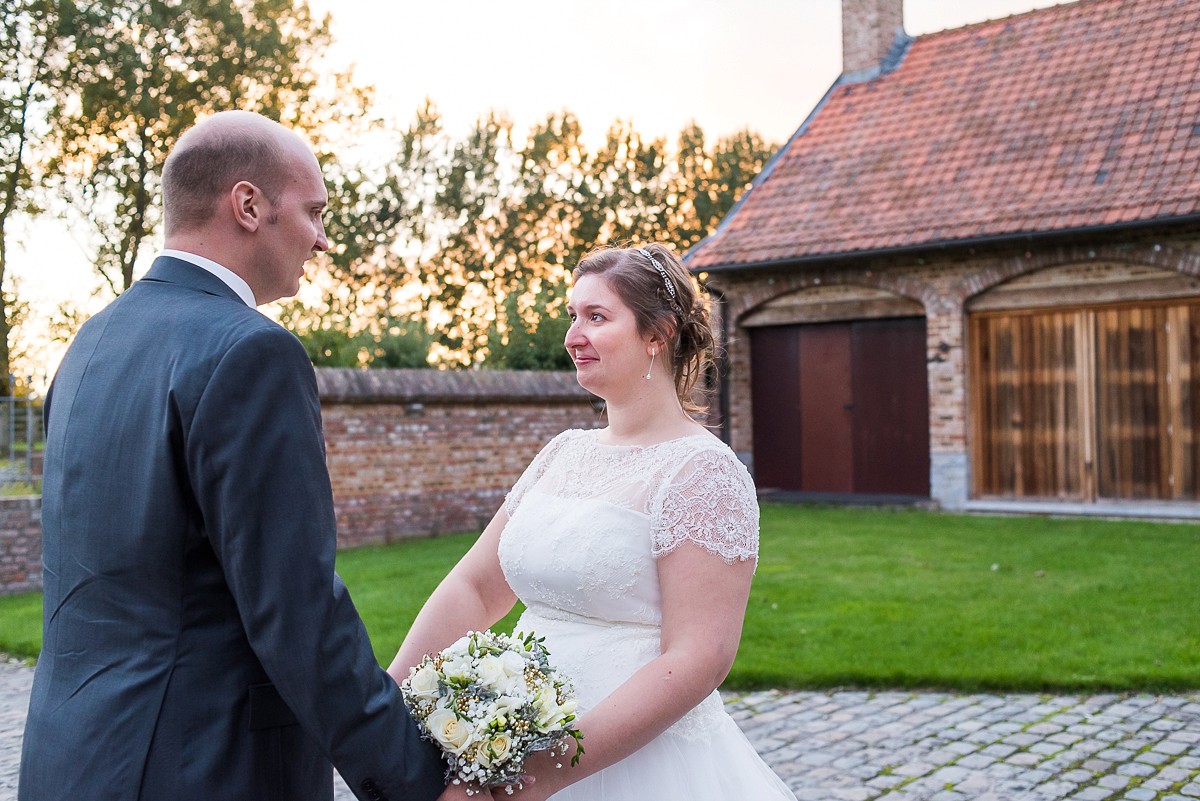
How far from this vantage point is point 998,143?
1573 cm

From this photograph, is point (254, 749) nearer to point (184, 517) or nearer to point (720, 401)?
point (184, 517)

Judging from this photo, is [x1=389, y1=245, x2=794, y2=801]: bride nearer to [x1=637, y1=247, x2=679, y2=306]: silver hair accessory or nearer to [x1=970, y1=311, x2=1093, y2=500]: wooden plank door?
[x1=637, y1=247, x2=679, y2=306]: silver hair accessory

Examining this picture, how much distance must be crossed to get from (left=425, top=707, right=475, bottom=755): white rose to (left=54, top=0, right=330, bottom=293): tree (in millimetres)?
24505

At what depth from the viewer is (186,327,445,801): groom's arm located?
1.79 metres

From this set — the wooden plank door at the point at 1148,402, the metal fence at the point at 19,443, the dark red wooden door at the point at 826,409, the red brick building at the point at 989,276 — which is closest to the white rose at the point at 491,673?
the metal fence at the point at 19,443

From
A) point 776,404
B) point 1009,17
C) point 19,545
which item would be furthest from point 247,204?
point 1009,17

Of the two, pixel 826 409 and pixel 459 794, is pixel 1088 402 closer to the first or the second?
pixel 826 409

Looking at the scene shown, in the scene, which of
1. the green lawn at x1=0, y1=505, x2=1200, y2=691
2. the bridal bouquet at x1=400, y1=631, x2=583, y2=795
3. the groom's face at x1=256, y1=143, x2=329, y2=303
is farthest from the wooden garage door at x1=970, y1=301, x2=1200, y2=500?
the groom's face at x1=256, y1=143, x2=329, y2=303

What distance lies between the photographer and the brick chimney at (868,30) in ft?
61.0

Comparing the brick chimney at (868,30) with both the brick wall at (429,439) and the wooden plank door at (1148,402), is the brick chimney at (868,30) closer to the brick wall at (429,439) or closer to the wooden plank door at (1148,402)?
the wooden plank door at (1148,402)

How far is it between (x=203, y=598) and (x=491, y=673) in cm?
56

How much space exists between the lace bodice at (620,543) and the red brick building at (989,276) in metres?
12.3

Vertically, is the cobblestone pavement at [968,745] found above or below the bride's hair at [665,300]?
below

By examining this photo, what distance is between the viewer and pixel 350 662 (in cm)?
183
